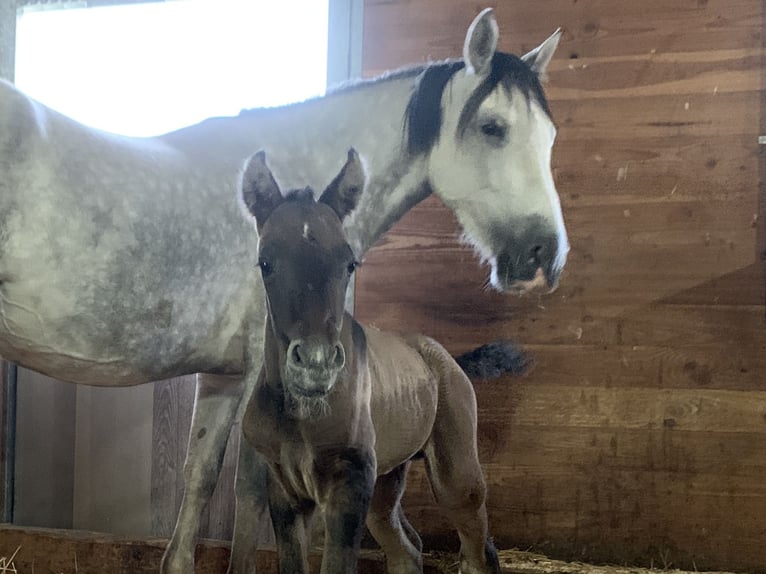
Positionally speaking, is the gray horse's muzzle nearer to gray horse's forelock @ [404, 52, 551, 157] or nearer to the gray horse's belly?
gray horse's forelock @ [404, 52, 551, 157]

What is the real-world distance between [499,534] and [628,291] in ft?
2.41

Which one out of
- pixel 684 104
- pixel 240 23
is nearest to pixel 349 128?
pixel 240 23

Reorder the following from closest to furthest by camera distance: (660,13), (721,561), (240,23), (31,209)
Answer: (31,209)
(721,561)
(660,13)
(240,23)

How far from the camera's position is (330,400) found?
1.07 m

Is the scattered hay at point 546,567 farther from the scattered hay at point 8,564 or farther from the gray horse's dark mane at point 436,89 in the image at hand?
the scattered hay at point 8,564

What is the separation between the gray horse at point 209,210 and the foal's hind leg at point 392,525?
230mm

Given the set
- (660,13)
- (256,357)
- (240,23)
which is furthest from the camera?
(240,23)

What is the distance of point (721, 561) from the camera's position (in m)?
1.82

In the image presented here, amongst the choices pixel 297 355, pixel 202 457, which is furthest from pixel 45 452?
pixel 297 355

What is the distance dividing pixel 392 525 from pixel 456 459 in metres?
0.23

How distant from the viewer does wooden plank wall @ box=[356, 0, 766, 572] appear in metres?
1.85

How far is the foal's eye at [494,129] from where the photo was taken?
1.42 meters

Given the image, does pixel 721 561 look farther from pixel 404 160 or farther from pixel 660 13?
pixel 660 13

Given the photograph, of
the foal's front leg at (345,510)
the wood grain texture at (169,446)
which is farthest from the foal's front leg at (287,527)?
the wood grain texture at (169,446)
